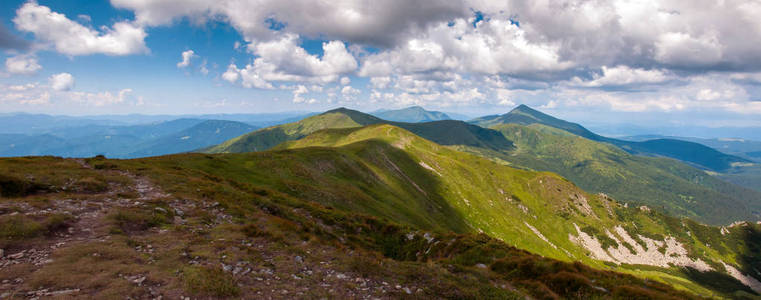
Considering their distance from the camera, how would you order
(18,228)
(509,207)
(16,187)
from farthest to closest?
(509,207) < (16,187) < (18,228)

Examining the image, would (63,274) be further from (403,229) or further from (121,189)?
(403,229)

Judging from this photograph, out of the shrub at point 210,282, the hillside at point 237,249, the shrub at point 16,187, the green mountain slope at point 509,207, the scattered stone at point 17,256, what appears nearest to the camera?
the shrub at point 210,282

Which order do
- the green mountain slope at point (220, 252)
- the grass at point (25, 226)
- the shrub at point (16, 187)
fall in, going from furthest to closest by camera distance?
the shrub at point (16, 187) → the grass at point (25, 226) → the green mountain slope at point (220, 252)

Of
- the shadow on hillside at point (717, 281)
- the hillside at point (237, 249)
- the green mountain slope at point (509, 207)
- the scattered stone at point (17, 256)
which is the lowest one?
the shadow on hillside at point (717, 281)

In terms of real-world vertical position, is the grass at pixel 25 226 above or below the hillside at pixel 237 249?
above

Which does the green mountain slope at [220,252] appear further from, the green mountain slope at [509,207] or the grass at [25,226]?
the green mountain slope at [509,207]

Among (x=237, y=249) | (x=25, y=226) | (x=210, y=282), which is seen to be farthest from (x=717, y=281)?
(x=25, y=226)

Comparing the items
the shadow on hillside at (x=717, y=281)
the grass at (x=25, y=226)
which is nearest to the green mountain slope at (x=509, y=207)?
the shadow on hillside at (x=717, y=281)

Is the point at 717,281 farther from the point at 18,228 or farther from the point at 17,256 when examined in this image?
the point at 18,228

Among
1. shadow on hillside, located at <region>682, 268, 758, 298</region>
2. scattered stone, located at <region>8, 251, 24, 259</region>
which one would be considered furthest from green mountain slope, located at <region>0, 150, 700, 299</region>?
shadow on hillside, located at <region>682, 268, 758, 298</region>

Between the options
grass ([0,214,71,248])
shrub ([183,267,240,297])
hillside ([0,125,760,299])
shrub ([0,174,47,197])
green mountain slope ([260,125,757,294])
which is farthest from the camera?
green mountain slope ([260,125,757,294])

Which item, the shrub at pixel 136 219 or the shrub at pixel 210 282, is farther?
the shrub at pixel 136 219

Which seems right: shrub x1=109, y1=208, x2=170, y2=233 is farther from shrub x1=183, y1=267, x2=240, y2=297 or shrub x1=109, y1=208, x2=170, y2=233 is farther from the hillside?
shrub x1=183, y1=267, x2=240, y2=297

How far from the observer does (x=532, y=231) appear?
460ft
